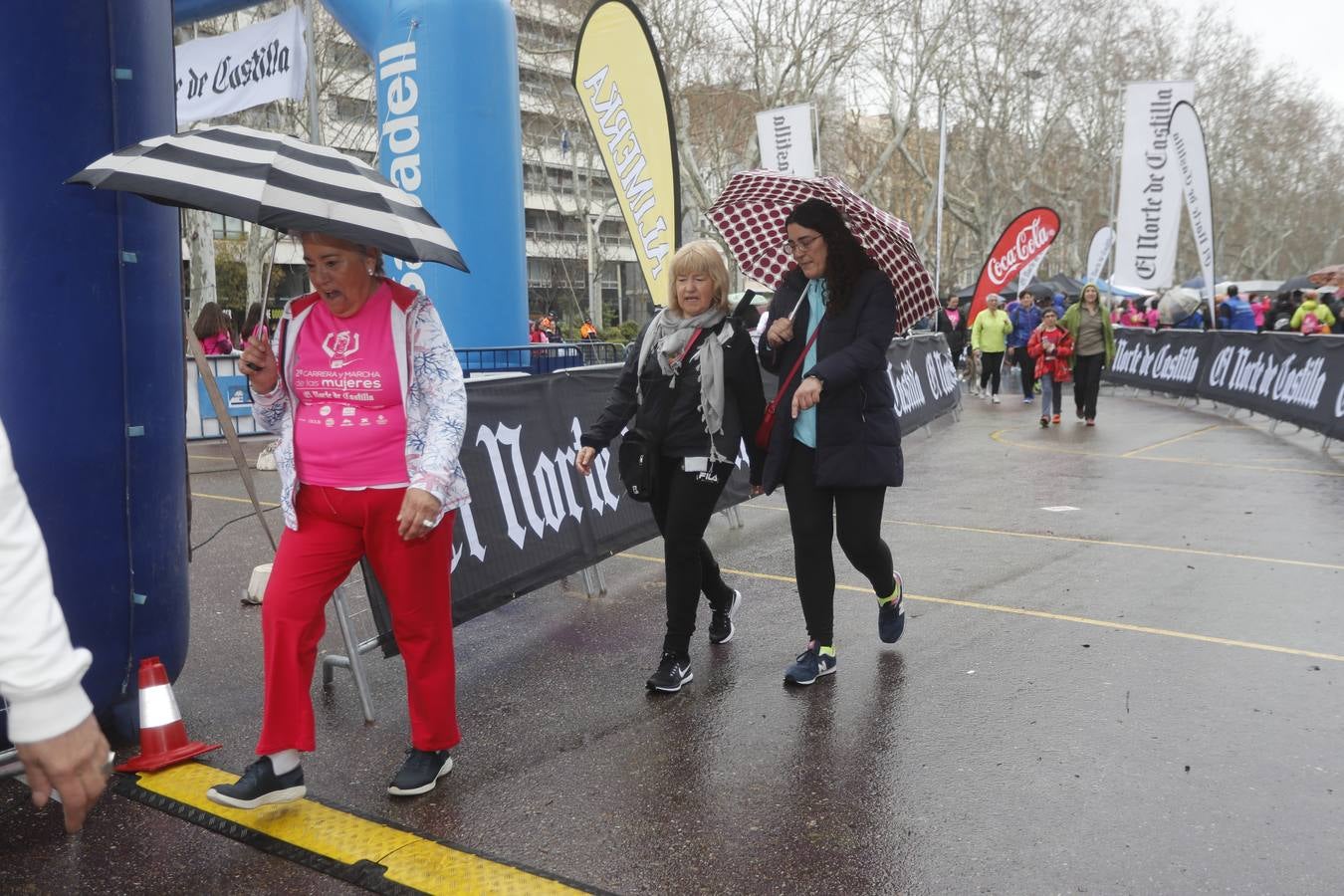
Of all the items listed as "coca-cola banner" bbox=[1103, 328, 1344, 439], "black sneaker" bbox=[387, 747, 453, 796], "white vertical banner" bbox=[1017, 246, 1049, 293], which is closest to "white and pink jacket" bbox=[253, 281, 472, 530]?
"black sneaker" bbox=[387, 747, 453, 796]

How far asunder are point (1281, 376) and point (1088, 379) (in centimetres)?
226

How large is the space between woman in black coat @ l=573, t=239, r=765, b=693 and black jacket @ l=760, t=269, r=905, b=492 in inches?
10.0

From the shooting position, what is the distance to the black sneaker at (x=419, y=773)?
361 cm

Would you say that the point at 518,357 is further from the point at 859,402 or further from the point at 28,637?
the point at 28,637

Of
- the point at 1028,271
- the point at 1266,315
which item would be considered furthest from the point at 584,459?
the point at 1266,315

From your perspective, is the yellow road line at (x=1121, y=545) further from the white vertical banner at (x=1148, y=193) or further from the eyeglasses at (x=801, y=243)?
the white vertical banner at (x=1148, y=193)

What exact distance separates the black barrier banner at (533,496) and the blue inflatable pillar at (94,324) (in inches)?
53.1

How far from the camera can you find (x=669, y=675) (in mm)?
4551

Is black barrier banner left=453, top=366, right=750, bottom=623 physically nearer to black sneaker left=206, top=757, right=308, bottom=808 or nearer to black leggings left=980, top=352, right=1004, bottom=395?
black sneaker left=206, top=757, right=308, bottom=808

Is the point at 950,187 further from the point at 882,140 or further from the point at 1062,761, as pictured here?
the point at 1062,761

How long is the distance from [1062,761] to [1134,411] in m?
14.5

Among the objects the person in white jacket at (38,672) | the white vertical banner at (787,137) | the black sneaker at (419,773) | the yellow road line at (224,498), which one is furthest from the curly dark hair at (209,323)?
the person in white jacket at (38,672)

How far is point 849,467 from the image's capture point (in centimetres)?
437

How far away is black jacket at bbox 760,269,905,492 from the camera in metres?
4.34
